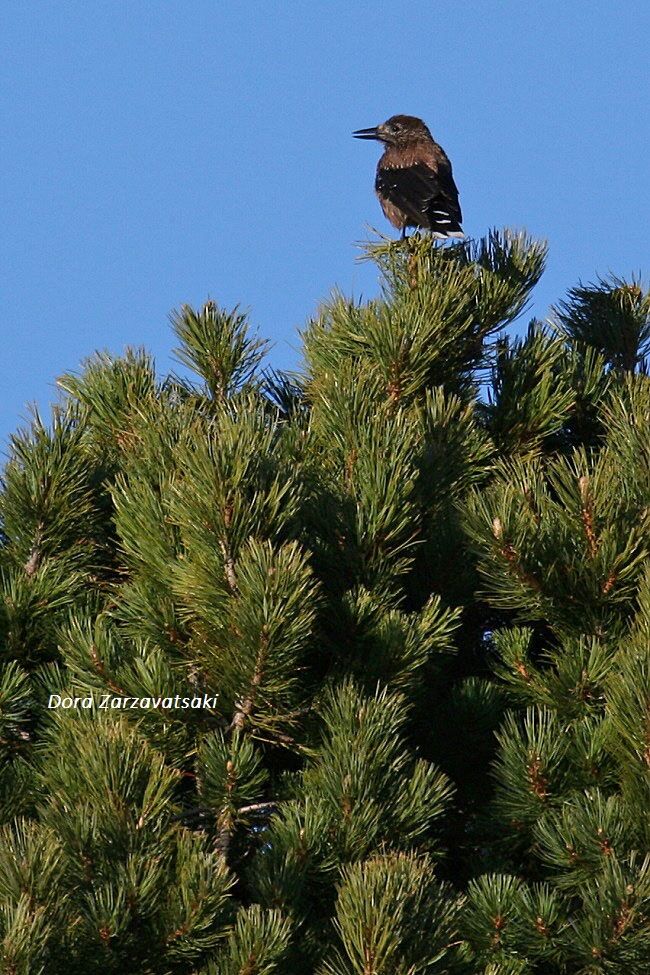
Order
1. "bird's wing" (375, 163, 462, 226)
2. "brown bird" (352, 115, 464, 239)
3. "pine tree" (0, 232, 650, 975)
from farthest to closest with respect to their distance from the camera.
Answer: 1. "bird's wing" (375, 163, 462, 226)
2. "brown bird" (352, 115, 464, 239)
3. "pine tree" (0, 232, 650, 975)

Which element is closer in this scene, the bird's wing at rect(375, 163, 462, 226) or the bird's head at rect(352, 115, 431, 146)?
the bird's wing at rect(375, 163, 462, 226)

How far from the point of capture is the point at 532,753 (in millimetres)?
4652

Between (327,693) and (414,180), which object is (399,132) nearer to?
(414,180)

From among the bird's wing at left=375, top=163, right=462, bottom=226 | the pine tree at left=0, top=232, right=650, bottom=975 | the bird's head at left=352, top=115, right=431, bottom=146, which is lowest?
the pine tree at left=0, top=232, right=650, bottom=975

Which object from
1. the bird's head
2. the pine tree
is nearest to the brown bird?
the bird's head

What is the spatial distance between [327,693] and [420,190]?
5.80m

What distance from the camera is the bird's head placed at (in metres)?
12.0

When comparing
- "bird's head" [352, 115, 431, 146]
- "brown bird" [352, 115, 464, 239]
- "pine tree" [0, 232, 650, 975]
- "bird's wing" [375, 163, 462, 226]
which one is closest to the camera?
"pine tree" [0, 232, 650, 975]

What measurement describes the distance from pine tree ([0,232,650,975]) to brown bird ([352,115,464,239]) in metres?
3.02

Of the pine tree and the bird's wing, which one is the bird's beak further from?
the pine tree

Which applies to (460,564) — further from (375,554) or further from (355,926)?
(355,926)

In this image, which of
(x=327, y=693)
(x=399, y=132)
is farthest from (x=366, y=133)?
(x=327, y=693)

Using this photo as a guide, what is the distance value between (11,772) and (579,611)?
1923 mm

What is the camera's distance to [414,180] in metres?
10.1
